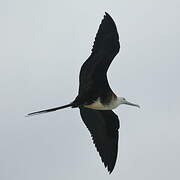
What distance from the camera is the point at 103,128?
61.9ft

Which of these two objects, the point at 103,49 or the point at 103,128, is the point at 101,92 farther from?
the point at 103,128

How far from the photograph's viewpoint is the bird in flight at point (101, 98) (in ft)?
57.8

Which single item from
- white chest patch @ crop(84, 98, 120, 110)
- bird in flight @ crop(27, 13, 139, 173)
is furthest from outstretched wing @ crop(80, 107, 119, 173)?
white chest patch @ crop(84, 98, 120, 110)

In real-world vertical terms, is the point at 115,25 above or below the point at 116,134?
above

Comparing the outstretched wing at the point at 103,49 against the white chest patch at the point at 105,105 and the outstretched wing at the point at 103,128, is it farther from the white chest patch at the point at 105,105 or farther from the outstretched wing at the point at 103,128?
the outstretched wing at the point at 103,128

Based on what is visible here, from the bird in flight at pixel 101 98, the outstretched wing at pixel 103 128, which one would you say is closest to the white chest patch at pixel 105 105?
the bird in flight at pixel 101 98

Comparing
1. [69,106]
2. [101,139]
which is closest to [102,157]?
[101,139]

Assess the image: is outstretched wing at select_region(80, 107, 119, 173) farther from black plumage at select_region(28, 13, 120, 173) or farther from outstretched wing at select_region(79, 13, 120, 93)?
outstretched wing at select_region(79, 13, 120, 93)

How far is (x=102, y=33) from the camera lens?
1770cm

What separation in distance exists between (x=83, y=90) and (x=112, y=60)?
784 millimetres

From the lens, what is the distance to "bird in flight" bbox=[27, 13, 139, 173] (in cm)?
1761

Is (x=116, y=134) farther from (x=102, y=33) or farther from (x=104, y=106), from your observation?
(x=102, y=33)

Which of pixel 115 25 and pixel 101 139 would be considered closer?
pixel 115 25

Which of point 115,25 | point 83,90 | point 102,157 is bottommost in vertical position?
point 102,157
